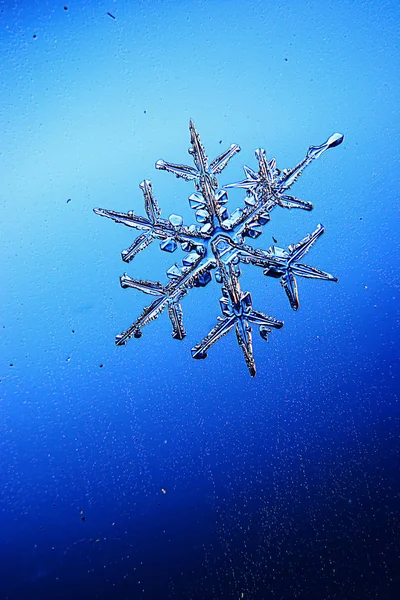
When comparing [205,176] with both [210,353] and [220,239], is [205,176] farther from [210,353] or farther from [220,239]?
[210,353]

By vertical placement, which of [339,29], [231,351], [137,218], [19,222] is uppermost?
[339,29]

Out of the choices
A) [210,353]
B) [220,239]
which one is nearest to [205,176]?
[220,239]

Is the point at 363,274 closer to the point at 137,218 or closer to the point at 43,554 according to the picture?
the point at 137,218

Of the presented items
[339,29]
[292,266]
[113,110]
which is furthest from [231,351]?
[339,29]

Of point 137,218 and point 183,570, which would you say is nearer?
point 137,218
